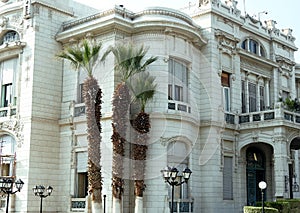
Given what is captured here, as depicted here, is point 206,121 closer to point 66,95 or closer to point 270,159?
point 270,159

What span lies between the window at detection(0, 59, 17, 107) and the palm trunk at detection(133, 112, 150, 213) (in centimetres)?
885

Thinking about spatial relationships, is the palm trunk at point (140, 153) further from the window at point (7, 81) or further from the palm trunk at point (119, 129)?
the window at point (7, 81)

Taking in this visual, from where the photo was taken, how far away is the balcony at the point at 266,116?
27416 millimetres

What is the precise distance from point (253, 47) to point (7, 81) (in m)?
16.2

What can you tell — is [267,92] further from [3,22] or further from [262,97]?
[3,22]

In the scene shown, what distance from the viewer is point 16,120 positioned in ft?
91.9

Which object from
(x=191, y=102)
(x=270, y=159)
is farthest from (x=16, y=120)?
(x=270, y=159)

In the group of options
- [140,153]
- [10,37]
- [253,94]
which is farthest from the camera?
[253,94]

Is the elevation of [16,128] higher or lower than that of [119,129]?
higher

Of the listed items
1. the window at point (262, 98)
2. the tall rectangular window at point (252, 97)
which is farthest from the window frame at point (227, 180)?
the window at point (262, 98)

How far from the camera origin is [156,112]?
2550 centimetres

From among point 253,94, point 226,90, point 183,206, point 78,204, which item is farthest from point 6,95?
point 253,94

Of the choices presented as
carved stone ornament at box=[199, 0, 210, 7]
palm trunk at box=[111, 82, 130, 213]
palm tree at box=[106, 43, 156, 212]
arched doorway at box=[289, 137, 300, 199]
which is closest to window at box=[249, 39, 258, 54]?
carved stone ornament at box=[199, 0, 210, 7]

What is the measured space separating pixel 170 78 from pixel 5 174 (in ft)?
36.4
